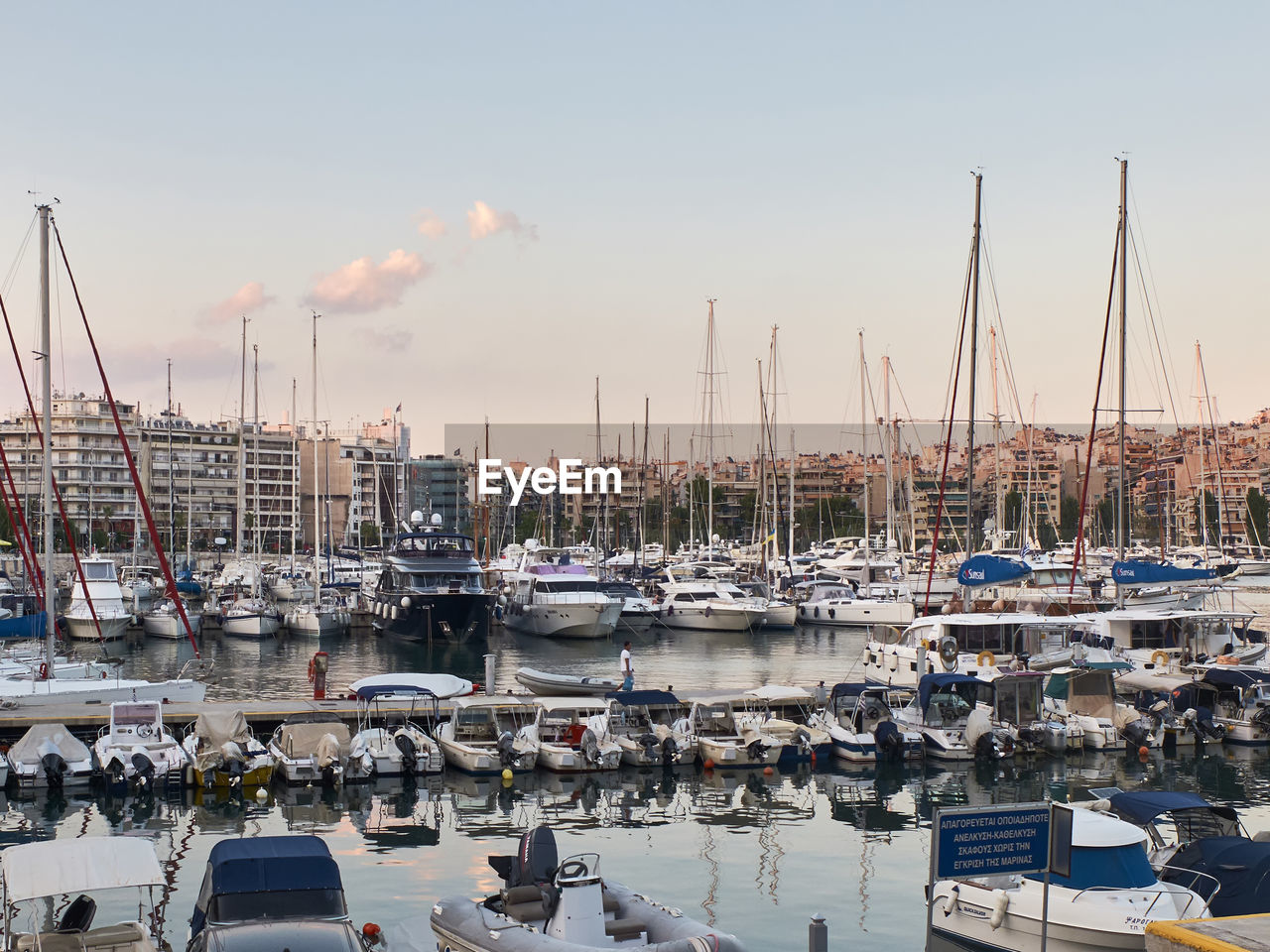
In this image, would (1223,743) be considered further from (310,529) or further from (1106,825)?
(310,529)

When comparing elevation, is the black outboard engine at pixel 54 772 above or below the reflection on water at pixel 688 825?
above

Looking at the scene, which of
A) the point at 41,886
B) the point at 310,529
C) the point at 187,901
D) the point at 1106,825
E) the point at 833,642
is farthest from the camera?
the point at 310,529

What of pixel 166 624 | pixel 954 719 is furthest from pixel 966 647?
pixel 166 624

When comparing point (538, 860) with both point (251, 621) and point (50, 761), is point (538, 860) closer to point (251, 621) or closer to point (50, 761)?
point (50, 761)

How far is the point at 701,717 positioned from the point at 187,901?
50.6 feet

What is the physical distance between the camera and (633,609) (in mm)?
71625

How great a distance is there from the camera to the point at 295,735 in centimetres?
3027

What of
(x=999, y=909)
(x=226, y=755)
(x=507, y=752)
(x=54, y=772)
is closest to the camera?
(x=999, y=909)

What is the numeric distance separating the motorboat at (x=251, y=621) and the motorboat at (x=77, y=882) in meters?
50.3

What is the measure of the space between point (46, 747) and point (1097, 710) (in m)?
25.7

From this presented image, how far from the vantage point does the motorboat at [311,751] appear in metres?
29.1

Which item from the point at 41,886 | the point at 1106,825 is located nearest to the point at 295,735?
the point at 41,886

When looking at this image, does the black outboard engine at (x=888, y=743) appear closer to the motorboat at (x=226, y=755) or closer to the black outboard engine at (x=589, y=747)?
the black outboard engine at (x=589, y=747)

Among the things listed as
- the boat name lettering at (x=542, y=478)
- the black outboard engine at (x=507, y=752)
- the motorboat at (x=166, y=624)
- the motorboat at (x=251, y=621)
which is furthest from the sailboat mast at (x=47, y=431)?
the boat name lettering at (x=542, y=478)
